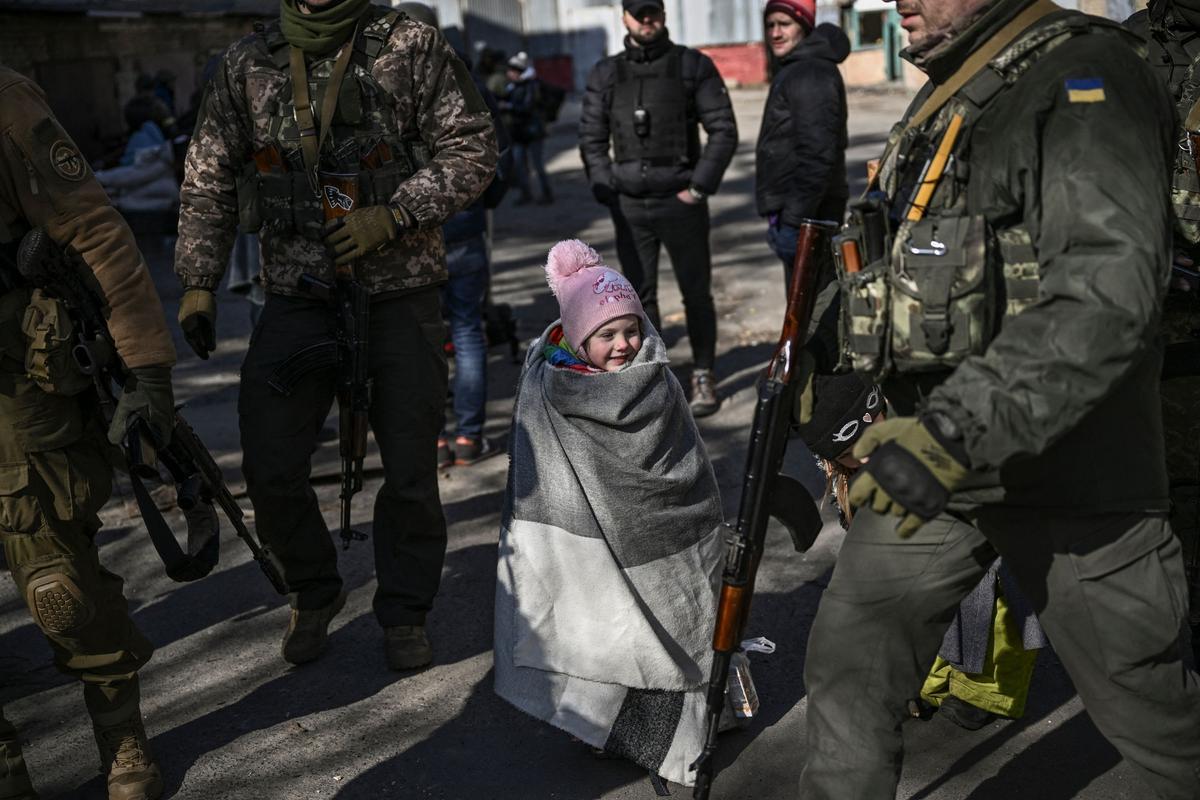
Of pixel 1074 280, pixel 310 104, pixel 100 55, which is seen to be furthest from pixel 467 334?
pixel 100 55

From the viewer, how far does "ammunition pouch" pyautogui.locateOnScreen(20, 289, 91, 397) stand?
3.42 m

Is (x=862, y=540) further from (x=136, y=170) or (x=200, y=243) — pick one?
(x=136, y=170)

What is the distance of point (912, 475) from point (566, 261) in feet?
6.03

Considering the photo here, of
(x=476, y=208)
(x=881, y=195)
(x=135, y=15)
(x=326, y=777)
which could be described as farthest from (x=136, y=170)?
(x=881, y=195)

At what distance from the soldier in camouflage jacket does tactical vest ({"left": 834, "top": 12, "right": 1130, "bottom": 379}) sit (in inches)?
73.2

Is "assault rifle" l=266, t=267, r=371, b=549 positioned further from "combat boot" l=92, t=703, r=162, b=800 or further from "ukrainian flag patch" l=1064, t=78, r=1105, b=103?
"ukrainian flag patch" l=1064, t=78, r=1105, b=103

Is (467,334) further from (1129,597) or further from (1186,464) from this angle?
(1129,597)

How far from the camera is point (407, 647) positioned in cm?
436

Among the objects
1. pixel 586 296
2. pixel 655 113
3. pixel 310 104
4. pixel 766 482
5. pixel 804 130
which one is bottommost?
pixel 766 482

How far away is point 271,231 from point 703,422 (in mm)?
3171

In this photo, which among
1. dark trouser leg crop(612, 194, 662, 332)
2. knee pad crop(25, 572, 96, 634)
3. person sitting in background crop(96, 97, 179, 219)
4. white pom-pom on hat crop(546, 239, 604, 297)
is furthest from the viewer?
person sitting in background crop(96, 97, 179, 219)

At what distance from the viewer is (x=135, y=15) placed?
16094 millimetres

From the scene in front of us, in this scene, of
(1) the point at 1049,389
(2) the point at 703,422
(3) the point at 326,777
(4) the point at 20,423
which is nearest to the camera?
(1) the point at 1049,389

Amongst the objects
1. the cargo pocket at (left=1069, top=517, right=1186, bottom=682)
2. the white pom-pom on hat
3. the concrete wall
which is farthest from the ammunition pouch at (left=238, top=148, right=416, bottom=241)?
the concrete wall
